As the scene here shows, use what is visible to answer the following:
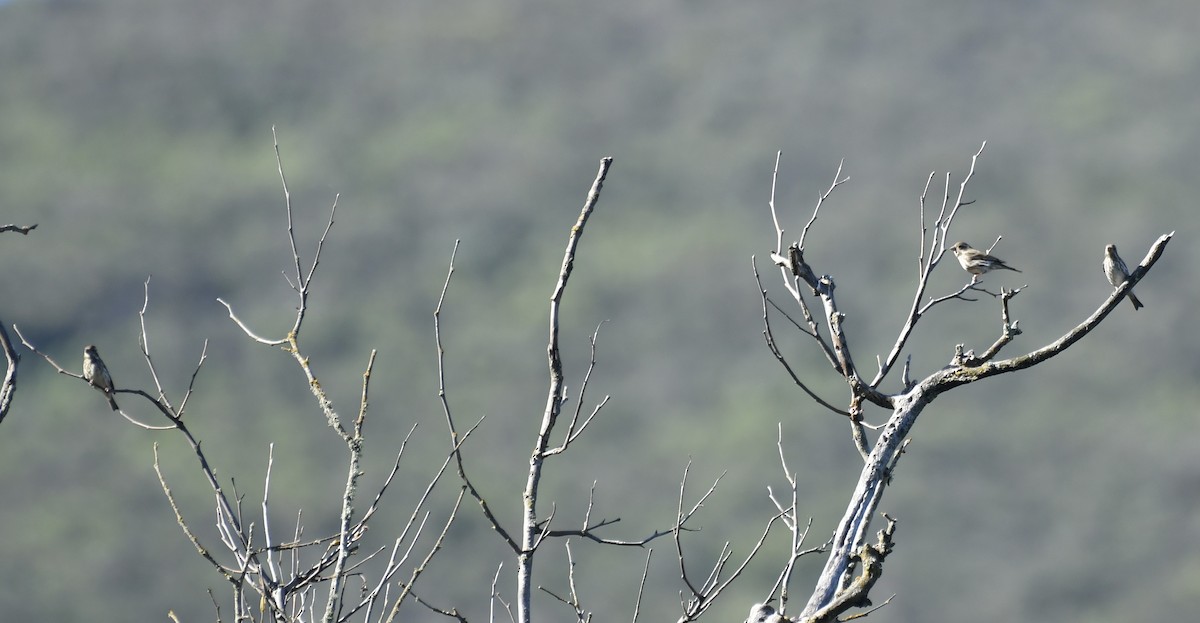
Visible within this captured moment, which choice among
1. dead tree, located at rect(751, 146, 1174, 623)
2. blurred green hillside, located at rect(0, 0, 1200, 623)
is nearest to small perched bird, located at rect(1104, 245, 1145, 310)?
dead tree, located at rect(751, 146, 1174, 623)

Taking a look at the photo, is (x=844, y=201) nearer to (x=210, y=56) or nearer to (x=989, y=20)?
(x=989, y=20)

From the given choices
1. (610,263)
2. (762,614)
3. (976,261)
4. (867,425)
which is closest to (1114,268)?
(867,425)

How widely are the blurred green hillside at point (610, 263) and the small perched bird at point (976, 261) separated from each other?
4923cm

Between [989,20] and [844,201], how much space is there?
1649 cm

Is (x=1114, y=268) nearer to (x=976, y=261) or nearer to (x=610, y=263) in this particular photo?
(x=976, y=261)

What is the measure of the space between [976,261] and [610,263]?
7891 cm

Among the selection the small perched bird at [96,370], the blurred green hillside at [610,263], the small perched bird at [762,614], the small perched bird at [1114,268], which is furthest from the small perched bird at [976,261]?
the blurred green hillside at [610,263]

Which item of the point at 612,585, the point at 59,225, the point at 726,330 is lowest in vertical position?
the point at 612,585

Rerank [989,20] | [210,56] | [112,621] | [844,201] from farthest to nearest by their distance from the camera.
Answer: [210,56] < [989,20] < [844,201] < [112,621]

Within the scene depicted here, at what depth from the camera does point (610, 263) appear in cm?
9000

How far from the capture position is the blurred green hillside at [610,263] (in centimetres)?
6944

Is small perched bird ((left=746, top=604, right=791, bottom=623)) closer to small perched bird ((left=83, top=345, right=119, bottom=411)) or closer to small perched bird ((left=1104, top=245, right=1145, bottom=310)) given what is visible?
small perched bird ((left=1104, top=245, right=1145, bottom=310))

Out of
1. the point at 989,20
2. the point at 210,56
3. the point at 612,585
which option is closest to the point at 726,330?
the point at 612,585

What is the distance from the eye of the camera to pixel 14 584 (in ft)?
217
